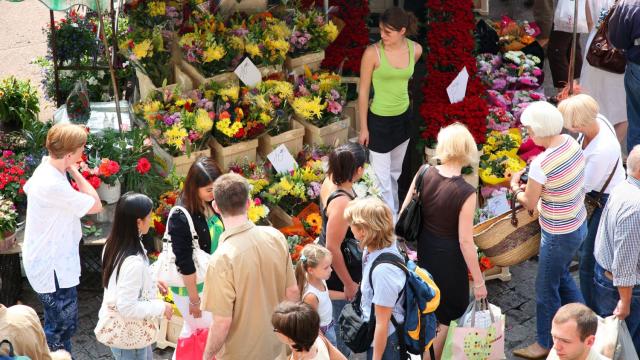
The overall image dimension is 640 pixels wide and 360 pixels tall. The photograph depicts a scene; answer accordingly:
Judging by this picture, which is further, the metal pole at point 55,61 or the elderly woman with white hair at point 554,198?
the metal pole at point 55,61

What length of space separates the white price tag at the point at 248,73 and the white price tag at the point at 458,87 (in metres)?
1.44

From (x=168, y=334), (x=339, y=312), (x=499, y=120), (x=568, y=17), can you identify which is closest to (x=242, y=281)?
(x=339, y=312)

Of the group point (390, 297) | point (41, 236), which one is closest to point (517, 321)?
point (390, 297)

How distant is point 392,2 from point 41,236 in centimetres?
427

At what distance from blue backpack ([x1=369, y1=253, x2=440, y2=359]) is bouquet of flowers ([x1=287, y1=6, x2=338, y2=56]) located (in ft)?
9.09

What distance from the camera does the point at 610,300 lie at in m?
4.87

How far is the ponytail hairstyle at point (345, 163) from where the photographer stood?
14.8 ft

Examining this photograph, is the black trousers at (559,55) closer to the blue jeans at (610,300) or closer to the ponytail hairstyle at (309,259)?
the blue jeans at (610,300)

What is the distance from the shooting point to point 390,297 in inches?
163

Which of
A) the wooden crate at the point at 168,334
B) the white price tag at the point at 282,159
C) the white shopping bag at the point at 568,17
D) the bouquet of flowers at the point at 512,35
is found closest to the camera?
the wooden crate at the point at 168,334

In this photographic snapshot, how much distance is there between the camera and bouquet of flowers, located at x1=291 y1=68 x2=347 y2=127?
6.32m

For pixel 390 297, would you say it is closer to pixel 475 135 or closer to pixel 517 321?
pixel 517 321

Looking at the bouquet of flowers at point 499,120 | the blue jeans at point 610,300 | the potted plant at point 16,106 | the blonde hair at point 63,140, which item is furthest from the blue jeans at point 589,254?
the potted plant at point 16,106

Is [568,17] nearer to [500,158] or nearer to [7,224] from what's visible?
[500,158]
